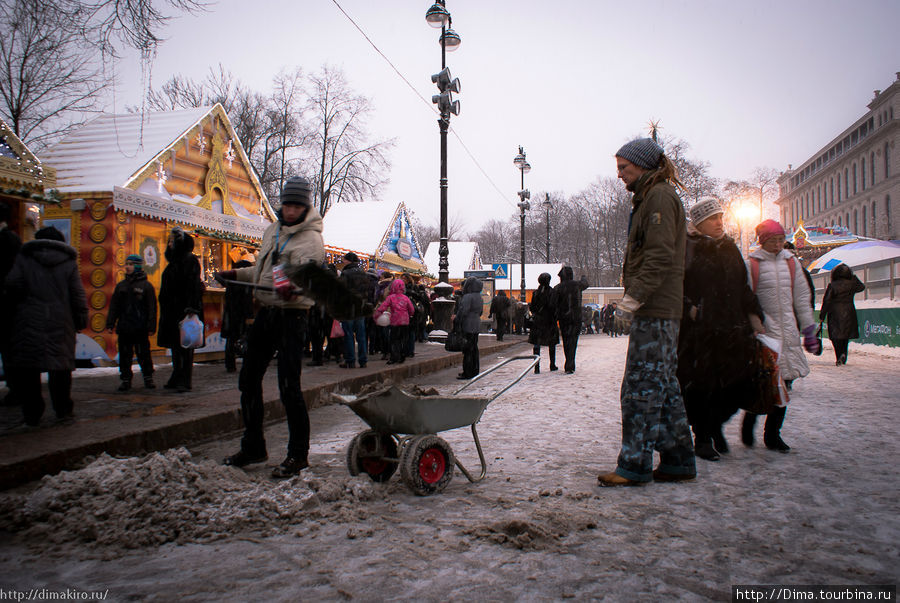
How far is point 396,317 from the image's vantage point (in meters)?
10.5

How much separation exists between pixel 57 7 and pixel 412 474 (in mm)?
4825

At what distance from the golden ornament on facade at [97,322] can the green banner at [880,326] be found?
17009mm

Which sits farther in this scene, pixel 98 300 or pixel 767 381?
pixel 98 300

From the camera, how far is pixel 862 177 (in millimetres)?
67562

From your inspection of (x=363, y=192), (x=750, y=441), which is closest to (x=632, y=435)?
(x=750, y=441)

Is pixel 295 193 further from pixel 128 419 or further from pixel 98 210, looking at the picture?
pixel 98 210

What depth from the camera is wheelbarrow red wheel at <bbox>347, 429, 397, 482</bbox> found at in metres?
3.63

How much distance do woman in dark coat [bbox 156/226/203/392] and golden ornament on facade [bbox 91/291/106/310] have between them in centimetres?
315

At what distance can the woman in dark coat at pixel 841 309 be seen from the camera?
11.4 m

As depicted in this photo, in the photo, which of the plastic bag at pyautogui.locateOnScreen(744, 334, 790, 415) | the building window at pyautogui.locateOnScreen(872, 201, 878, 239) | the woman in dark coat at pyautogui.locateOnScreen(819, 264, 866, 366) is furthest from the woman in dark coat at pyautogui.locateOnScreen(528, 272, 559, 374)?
the building window at pyautogui.locateOnScreen(872, 201, 878, 239)

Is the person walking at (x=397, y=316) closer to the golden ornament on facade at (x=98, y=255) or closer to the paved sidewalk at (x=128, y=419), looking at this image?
the paved sidewalk at (x=128, y=419)

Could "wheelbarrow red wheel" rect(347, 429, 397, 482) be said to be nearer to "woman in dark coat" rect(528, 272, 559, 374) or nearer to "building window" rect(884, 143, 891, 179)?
"woman in dark coat" rect(528, 272, 559, 374)

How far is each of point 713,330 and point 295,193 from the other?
2984 mm

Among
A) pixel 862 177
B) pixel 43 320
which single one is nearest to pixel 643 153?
pixel 43 320
